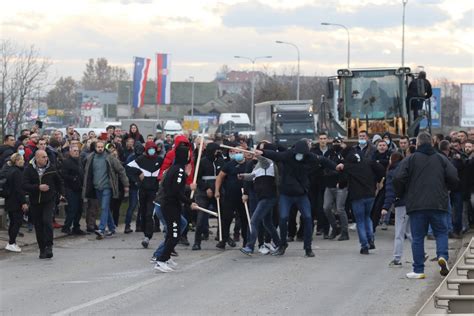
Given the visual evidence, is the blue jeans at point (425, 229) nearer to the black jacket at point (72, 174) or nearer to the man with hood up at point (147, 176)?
the man with hood up at point (147, 176)

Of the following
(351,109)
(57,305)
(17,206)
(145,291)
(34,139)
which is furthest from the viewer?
(351,109)

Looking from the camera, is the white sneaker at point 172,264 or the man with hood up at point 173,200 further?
the white sneaker at point 172,264

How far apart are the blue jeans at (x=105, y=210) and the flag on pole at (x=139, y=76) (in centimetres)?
4561

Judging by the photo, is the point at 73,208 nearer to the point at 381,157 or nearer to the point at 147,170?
the point at 147,170

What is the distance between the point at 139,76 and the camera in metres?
66.6

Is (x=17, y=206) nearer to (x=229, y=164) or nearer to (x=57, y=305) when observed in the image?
(x=229, y=164)

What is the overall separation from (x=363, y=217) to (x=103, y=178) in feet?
19.7

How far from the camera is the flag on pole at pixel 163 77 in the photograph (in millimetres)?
68375

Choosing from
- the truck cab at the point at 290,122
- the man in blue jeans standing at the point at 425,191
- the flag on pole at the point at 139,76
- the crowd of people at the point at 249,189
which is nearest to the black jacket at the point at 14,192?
the crowd of people at the point at 249,189

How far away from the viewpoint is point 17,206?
17.6m

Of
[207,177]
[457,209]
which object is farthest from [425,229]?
Answer: [457,209]

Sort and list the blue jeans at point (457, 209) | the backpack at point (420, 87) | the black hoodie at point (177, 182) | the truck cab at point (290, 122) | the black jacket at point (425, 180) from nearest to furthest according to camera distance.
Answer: the black jacket at point (425, 180) → the black hoodie at point (177, 182) → the blue jeans at point (457, 209) → the backpack at point (420, 87) → the truck cab at point (290, 122)

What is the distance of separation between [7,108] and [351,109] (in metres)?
17.5

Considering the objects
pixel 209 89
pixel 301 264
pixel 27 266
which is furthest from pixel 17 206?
pixel 209 89
